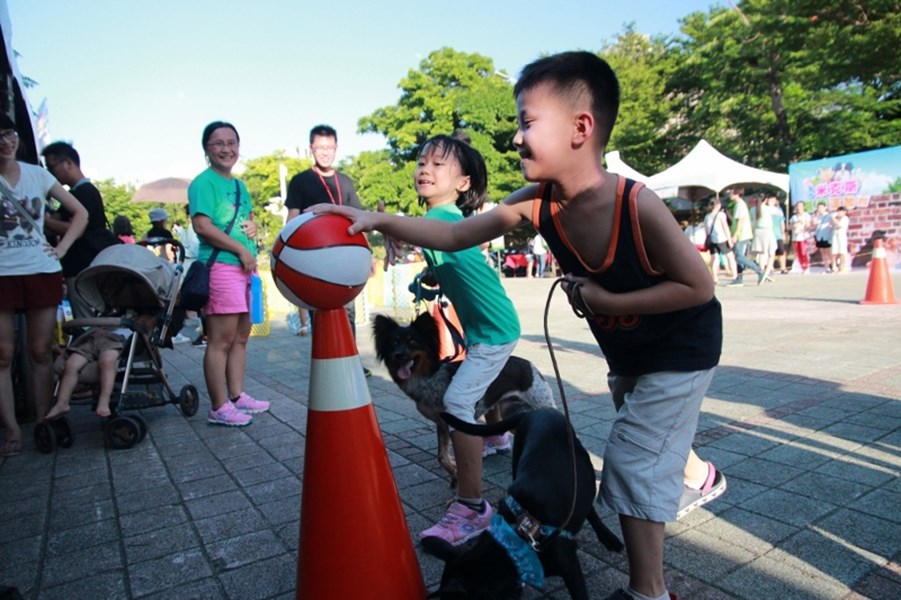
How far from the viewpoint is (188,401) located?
15.8 ft

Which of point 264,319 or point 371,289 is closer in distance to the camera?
point 264,319

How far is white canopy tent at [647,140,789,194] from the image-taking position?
677 inches

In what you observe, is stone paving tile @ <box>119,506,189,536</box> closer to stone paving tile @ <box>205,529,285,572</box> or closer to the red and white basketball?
stone paving tile @ <box>205,529,285,572</box>

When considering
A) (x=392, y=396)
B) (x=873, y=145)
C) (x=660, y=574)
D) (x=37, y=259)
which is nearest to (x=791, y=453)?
(x=660, y=574)

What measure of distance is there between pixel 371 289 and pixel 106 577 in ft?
35.6

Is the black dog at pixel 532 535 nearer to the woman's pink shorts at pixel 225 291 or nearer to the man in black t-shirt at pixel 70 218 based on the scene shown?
the woman's pink shorts at pixel 225 291

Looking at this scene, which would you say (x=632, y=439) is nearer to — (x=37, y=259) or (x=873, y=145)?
(x=37, y=259)

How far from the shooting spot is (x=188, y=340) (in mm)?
9812

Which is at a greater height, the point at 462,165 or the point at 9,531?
the point at 462,165

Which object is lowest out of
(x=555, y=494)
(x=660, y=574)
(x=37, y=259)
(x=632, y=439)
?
(x=660, y=574)

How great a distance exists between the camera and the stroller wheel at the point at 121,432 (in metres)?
4.00

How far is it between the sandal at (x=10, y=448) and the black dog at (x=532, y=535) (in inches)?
137

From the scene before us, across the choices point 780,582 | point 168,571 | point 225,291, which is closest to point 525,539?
point 780,582

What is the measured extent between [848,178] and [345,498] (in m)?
19.5
